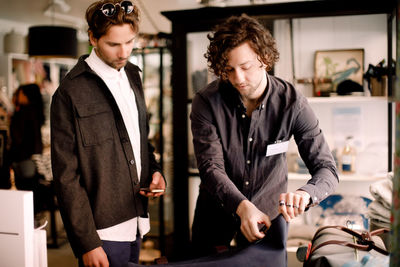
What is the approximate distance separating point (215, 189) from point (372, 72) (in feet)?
6.10

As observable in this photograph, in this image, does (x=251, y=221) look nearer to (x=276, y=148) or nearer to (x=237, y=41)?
(x=276, y=148)

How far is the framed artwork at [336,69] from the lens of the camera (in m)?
2.85

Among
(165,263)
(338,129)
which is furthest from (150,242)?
(165,263)

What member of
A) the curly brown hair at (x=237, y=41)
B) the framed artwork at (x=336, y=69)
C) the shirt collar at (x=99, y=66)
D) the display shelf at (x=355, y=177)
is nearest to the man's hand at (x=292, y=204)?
the curly brown hair at (x=237, y=41)

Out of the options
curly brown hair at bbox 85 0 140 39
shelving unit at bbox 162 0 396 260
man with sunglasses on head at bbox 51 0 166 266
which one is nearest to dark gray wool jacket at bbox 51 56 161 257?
man with sunglasses on head at bbox 51 0 166 266

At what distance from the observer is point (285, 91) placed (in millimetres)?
1669

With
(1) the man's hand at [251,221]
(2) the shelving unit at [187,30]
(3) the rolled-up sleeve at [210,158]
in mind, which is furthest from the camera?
(2) the shelving unit at [187,30]

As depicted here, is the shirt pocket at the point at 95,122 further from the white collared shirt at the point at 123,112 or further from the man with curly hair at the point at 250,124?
the man with curly hair at the point at 250,124

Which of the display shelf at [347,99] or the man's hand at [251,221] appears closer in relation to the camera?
the man's hand at [251,221]

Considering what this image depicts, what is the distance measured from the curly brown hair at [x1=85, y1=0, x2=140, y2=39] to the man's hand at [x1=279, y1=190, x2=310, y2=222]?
0.89 metres

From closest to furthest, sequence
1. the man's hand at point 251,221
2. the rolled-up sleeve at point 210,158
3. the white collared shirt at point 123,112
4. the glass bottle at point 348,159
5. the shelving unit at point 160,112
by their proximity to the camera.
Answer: the man's hand at point 251,221
the rolled-up sleeve at point 210,158
the white collared shirt at point 123,112
the glass bottle at point 348,159
the shelving unit at point 160,112

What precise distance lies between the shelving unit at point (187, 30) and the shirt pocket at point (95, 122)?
1.46m

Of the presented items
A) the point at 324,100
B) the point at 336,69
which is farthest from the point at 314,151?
the point at 336,69

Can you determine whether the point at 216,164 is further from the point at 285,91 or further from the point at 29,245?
the point at 29,245
